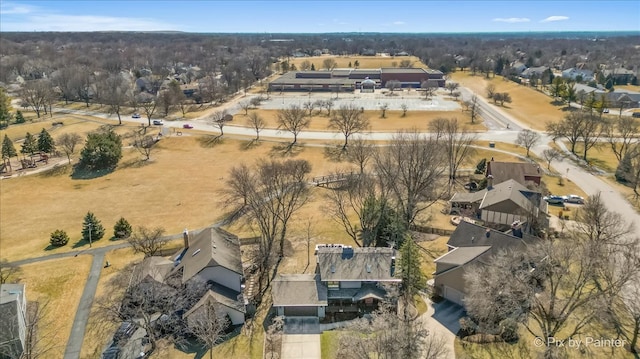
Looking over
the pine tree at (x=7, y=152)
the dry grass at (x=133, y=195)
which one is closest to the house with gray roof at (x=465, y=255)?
the dry grass at (x=133, y=195)

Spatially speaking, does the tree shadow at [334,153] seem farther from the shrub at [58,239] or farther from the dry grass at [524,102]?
the dry grass at [524,102]

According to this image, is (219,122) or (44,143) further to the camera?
(219,122)

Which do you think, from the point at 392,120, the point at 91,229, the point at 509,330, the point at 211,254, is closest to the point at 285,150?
the point at 392,120

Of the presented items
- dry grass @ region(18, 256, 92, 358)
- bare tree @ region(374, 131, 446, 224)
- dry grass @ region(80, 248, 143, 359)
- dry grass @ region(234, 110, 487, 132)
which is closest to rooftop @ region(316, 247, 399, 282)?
bare tree @ region(374, 131, 446, 224)

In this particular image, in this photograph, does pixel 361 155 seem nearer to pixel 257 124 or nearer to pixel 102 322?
pixel 257 124

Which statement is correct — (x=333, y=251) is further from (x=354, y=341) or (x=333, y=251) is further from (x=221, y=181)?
(x=221, y=181)

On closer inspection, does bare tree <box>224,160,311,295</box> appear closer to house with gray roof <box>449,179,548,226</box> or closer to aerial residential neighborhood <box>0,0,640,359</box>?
aerial residential neighborhood <box>0,0,640,359</box>

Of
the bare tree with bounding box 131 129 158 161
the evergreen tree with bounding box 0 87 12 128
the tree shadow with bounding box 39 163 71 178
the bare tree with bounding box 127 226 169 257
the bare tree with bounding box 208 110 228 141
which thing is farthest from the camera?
the evergreen tree with bounding box 0 87 12 128
